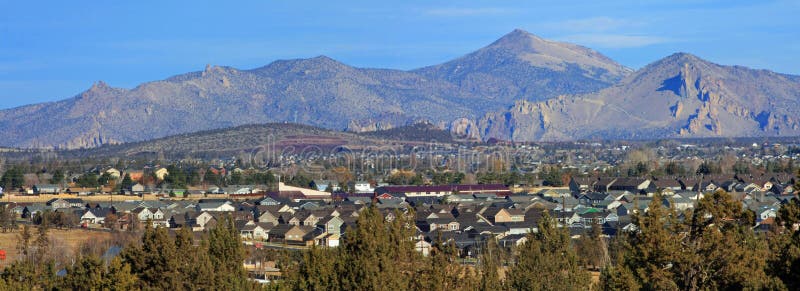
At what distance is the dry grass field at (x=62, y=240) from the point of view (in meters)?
53.6

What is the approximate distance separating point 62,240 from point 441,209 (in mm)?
24809

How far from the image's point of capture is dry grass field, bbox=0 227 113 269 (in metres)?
53.6

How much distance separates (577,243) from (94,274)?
1119 inches

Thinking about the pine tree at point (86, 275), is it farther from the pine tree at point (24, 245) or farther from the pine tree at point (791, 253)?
the pine tree at point (24, 245)

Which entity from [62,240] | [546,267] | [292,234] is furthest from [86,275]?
[292,234]

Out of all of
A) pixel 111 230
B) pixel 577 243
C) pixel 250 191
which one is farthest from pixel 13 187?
pixel 577 243

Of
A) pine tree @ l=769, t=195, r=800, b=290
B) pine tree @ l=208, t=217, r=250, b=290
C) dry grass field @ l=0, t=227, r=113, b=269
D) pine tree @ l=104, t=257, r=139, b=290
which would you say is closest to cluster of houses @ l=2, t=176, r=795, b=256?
dry grass field @ l=0, t=227, r=113, b=269

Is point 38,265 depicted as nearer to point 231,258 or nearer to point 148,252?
point 231,258

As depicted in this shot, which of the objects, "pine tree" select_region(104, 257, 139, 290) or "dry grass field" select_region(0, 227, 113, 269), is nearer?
"pine tree" select_region(104, 257, 139, 290)

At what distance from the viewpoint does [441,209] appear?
7725 centimetres

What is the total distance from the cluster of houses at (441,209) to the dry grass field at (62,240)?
3.49 meters

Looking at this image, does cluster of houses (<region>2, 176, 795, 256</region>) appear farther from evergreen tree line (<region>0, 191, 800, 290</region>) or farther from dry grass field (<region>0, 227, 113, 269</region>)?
evergreen tree line (<region>0, 191, 800, 290</region>)

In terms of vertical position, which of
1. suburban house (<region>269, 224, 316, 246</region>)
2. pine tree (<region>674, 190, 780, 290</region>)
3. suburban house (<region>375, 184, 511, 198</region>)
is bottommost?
suburban house (<region>269, 224, 316, 246</region>)

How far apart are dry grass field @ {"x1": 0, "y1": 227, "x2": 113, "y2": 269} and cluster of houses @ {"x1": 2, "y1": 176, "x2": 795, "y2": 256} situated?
3.49 metres
